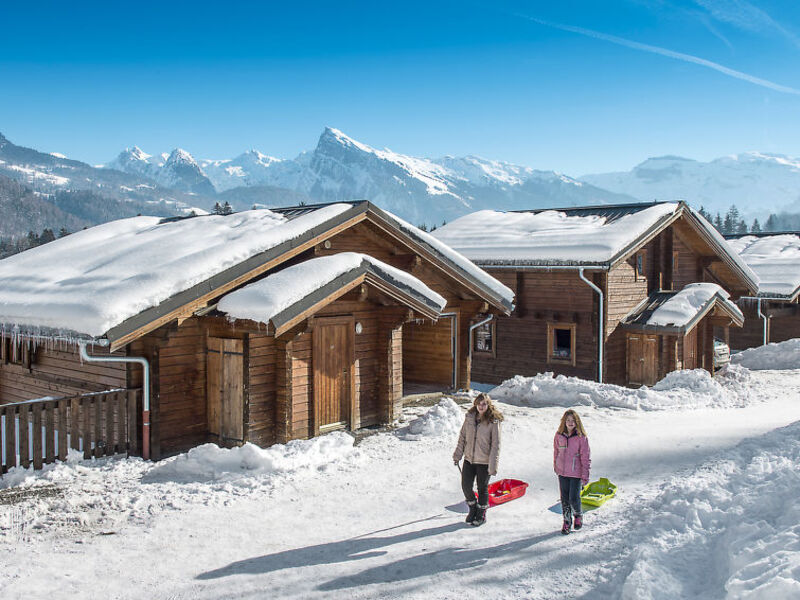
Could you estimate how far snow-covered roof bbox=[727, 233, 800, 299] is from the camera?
2694cm

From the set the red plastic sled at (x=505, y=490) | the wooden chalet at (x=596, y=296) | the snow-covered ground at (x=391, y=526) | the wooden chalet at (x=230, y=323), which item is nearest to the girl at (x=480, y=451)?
the snow-covered ground at (x=391, y=526)

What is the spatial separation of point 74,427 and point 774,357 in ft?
75.4

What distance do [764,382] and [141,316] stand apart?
1818 centimetres

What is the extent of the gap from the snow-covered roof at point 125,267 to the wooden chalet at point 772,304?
68.4 feet

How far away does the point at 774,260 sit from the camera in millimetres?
29797

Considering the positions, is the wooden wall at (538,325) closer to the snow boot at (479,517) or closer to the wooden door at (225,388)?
the wooden door at (225,388)

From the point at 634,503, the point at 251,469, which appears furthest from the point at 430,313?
the point at 634,503

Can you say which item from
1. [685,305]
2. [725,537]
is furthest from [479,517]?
[685,305]

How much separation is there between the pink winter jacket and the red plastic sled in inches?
52.7

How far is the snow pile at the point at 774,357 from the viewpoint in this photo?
2373cm

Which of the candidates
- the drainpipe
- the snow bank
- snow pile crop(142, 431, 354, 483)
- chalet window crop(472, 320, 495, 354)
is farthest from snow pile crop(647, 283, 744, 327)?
snow pile crop(142, 431, 354, 483)

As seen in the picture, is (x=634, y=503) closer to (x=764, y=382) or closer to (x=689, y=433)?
(x=689, y=433)

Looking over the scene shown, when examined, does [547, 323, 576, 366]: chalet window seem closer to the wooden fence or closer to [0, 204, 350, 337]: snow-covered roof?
[0, 204, 350, 337]: snow-covered roof

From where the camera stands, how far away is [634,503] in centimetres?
852
